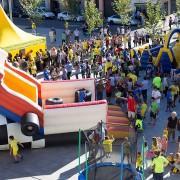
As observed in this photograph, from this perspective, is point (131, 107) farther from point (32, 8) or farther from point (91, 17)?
point (32, 8)

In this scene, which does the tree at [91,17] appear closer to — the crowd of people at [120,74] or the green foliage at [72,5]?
the crowd of people at [120,74]

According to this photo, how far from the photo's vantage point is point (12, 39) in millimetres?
29328

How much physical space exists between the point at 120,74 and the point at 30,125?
24.7 ft

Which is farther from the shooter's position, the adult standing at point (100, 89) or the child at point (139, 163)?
the adult standing at point (100, 89)

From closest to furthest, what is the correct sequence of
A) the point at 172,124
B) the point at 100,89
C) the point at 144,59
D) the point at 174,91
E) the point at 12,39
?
the point at 172,124, the point at 174,91, the point at 100,89, the point at 144,59, the point at 12,39

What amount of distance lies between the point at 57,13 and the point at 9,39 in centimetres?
1904

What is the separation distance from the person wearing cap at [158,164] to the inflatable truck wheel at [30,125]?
474 cm

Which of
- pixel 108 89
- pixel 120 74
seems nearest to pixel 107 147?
pixel 108 89

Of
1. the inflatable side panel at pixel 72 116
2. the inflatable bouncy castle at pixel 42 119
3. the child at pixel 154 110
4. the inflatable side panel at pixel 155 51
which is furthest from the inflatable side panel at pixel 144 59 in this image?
the inflatable side panel at pixel 72 116

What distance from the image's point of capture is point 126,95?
2264 cm

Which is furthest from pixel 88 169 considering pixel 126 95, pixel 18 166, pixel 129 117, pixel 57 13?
pixel 57 13

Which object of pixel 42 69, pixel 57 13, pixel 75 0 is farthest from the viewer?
pixel 57 13

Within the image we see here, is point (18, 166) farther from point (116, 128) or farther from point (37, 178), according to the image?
point (116, 128)

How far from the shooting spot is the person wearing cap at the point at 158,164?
1552 cm
